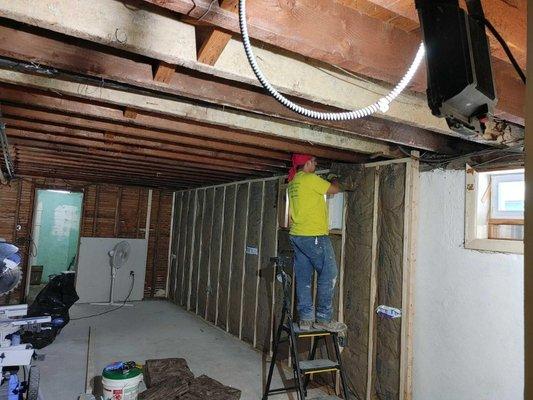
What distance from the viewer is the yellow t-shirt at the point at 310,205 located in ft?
10.5

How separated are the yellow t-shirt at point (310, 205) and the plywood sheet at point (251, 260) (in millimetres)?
1814

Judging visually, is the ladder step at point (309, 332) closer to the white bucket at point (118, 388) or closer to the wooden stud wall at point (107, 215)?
the white bucket at point (118, 388)

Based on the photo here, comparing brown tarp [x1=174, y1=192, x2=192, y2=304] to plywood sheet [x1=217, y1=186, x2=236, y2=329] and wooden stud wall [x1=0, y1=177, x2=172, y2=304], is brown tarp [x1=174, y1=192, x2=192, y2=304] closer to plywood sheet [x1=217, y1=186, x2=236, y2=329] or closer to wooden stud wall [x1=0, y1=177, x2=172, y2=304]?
wooden stud wall [x1=0, y1=177, x2=172, y2=304]

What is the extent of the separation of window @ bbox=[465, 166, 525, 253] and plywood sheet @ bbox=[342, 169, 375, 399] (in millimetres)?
874

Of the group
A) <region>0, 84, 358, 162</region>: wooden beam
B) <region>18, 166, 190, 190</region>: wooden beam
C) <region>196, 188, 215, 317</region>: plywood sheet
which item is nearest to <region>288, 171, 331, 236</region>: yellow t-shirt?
<region>0, 84, 358, 162</region>: wooden beam

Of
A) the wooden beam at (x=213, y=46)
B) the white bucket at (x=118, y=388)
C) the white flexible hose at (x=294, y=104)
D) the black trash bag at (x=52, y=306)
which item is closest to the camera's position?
the white flexible hose at (x=294, y=104)

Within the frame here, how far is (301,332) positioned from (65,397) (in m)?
2.22

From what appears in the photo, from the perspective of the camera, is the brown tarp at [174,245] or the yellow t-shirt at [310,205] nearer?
the yellow t-shirt at [310,205]

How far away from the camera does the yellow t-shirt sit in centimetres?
320

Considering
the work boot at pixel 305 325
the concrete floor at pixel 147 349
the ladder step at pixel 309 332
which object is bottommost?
the concrete floor at pixel 147 349

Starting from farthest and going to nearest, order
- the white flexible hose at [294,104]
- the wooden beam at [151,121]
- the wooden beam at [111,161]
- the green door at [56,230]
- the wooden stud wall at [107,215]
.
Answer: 1. the green door at [56,230]
2. the wooden stud wall at [107,215]
3. the wooden beam at [111,161]
4. the wooden beam at [151,121]
5. the white flexible hose at [294,104]

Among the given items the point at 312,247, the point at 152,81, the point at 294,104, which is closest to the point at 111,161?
the point at 312,247

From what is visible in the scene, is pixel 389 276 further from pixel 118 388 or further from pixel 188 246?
pixel 188 246

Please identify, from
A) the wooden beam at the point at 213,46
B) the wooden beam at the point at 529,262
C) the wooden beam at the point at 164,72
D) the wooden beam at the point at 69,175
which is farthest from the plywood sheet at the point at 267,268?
the wooden beam at the point at 529,262
